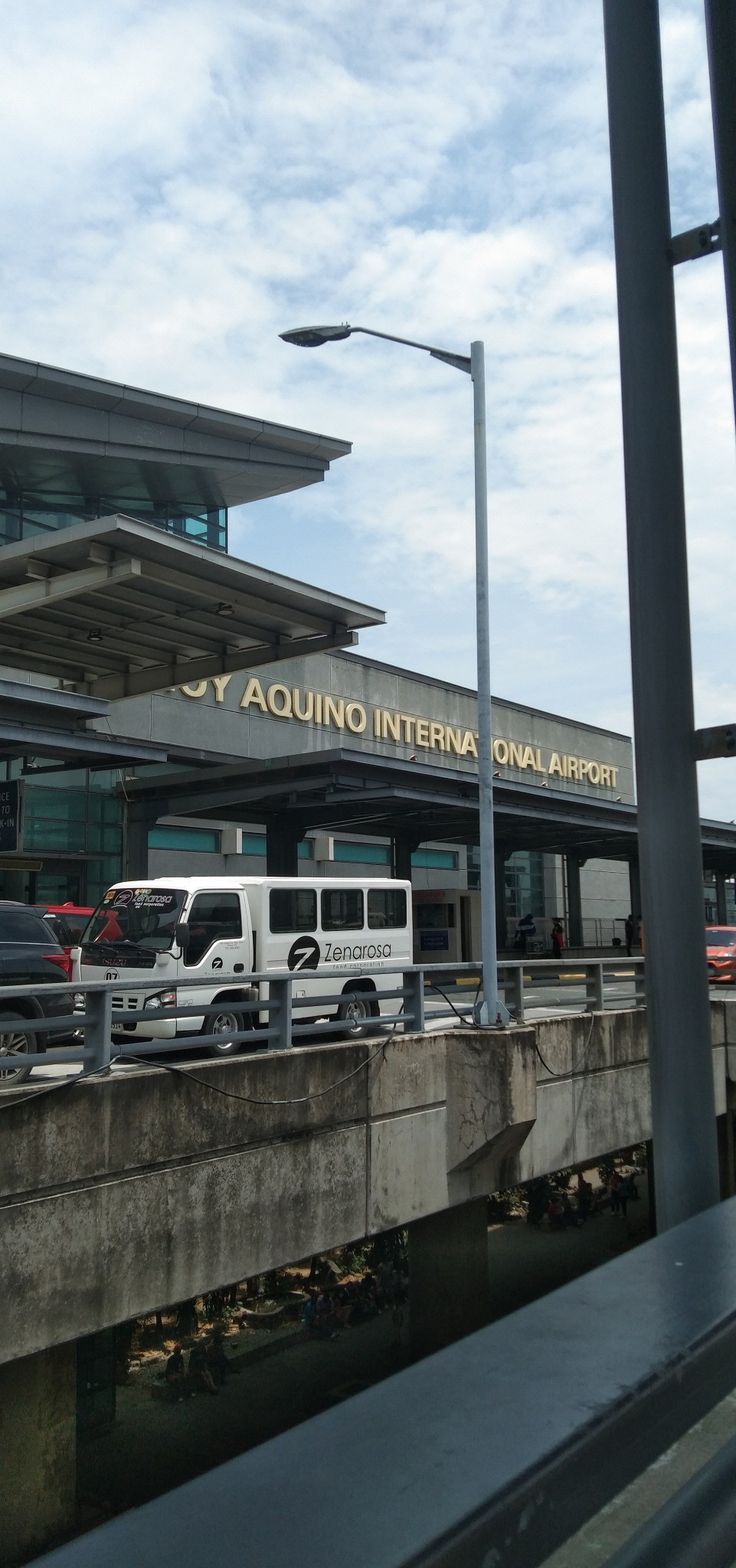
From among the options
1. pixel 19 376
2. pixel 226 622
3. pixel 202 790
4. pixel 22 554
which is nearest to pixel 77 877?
pixel 202 790

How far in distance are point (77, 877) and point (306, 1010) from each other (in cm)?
1467

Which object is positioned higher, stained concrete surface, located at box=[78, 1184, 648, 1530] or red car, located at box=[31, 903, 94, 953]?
red car, located at box=[31, 903, 94, 953]

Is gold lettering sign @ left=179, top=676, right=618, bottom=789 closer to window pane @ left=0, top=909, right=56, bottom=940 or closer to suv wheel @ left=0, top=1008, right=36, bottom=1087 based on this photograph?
window pane @ left=0, top=909, right=56, bottom=940

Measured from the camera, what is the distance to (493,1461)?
1929 mm

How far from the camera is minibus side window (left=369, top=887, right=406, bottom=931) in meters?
19.4

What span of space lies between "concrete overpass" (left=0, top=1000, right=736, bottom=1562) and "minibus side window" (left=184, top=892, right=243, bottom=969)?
173 inches

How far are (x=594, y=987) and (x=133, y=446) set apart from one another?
1775cm

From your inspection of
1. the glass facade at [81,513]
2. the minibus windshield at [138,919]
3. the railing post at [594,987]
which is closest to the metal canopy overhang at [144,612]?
the minibus windshield at [138,919]

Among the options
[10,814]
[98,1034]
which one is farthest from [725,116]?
[10,814]

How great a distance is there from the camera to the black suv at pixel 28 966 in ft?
39.4

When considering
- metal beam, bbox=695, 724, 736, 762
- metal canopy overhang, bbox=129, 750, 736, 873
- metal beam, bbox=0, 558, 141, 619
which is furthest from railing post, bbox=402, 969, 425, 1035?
metal canopy overhang, bbox=129, 750, 736, 873

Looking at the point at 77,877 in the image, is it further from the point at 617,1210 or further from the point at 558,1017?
the point at 558,1017

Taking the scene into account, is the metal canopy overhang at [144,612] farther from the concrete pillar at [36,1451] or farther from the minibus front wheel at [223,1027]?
the concrete pillar at [36,1451]

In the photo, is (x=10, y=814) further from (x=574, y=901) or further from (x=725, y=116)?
(x=574, y=901)
